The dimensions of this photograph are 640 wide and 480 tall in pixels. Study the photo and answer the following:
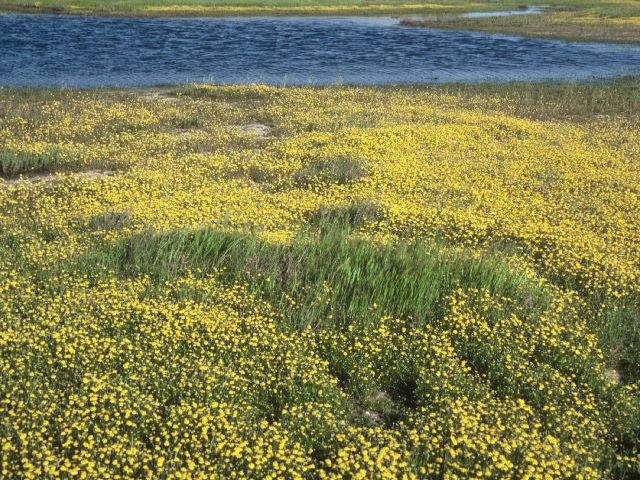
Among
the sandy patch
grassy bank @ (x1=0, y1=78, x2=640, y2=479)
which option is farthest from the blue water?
grassy bank @ (x1=0, y1=78, x2=640, y2=479)

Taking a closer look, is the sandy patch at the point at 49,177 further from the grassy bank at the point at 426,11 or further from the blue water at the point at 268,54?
the grassy bank at the point at 426,11

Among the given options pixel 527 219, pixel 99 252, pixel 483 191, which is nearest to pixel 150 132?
pixel 99 252

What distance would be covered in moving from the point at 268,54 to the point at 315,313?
3750 centimetres

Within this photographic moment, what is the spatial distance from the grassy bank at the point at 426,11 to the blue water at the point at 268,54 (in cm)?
629

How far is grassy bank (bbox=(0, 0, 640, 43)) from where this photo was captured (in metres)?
57.4

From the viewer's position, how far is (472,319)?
22.2 ft

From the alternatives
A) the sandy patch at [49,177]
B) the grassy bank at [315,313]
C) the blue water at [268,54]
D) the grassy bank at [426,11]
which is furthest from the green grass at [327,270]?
the grassy bank at [426,11]

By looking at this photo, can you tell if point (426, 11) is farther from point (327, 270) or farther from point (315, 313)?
point (315, 313)

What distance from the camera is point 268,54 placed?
134 feet

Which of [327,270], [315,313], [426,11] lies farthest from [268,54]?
[426,11]

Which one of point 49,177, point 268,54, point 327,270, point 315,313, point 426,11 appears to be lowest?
point 315,313

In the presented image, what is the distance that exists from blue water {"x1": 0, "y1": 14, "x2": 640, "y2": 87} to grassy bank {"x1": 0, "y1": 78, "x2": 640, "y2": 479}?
18.6m

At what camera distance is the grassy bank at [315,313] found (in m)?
4.99

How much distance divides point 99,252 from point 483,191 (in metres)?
8.98
